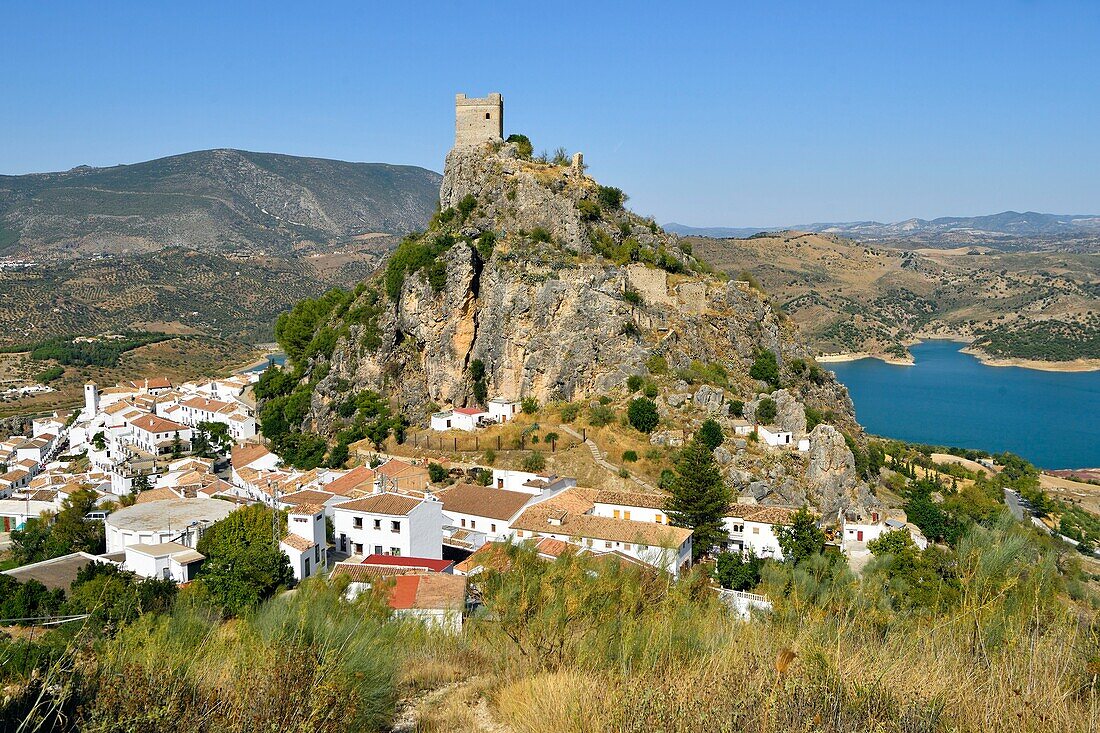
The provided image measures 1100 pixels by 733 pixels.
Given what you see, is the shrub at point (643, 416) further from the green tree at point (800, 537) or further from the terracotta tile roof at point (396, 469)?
the terracotta tile roof at point (396, 469)

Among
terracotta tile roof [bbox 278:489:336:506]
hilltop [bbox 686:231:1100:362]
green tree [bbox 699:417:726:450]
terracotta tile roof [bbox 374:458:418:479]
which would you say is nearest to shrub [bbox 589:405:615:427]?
green tree [bbox 699:417:726:450]

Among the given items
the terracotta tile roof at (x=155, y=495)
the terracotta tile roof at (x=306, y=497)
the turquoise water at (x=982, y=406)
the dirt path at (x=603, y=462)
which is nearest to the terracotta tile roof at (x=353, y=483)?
the terracotta tile roof at (x=306, y=497)

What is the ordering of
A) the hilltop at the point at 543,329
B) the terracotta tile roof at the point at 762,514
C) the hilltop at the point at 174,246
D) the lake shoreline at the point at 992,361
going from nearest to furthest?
1. the terracotta tile roof at the point at 762,514
2. the hilltop at the point at 543,329
3. the lake shoreline at the point at 992,361
4. the hilltop at the point at 174,246

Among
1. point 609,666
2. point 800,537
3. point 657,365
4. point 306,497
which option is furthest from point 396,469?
point 609,666

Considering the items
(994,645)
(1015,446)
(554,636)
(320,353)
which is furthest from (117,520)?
(1015,446)

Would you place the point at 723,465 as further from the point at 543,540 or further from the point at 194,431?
the point at 194,431
